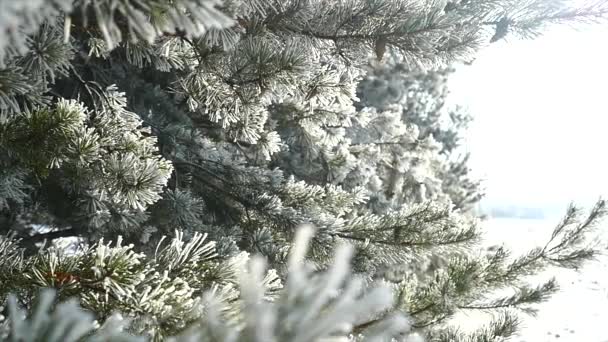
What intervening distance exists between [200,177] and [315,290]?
9.80ft

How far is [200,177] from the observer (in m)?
3.52

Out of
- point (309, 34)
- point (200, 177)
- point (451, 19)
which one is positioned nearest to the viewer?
point (451, 19)

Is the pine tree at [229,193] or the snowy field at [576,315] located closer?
the pine tree at [229,193]

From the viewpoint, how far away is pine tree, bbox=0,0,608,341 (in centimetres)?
81

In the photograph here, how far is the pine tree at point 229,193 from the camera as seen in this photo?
811 mm

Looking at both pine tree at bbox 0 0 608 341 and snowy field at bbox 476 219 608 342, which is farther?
snowy field at bbox 476 219 608 342

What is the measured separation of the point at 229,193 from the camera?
329 centimetres

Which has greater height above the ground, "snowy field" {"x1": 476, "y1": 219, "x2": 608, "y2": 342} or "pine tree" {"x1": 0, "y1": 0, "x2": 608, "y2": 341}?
"snowy field" {"x1": 476, "y1": 219, "x2": 608, "y2": 342}

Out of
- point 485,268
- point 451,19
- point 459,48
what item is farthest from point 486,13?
point 485,268

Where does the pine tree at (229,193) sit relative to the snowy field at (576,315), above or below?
below

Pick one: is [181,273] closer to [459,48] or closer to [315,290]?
[315,290]

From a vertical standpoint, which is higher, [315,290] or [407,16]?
[407,16]

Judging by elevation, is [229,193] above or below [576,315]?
below

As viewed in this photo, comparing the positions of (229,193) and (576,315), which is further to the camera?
(576,315)
